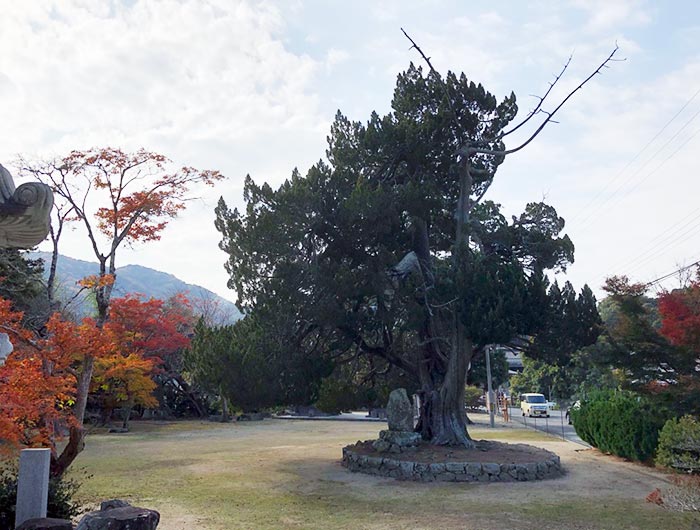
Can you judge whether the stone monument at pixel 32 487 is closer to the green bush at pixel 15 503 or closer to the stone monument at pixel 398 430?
the green bush at pixel 15 503

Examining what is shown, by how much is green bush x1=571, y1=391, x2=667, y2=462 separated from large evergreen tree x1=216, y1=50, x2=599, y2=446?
320cm

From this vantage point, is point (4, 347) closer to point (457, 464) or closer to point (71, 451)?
point (71, 451)

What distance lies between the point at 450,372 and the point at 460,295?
2.72m

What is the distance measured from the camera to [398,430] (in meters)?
15.5

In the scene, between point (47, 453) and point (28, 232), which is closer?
point (28, 232)

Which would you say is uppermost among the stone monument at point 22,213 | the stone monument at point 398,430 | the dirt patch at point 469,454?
the stone monument at point 22,213

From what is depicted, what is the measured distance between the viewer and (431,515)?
31.3 ft

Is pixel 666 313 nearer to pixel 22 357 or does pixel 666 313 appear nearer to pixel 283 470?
pixel 283 470

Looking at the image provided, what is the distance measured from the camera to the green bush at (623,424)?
15.2 meters

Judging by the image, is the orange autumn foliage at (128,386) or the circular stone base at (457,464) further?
the orange autumn foliage at (128,386)

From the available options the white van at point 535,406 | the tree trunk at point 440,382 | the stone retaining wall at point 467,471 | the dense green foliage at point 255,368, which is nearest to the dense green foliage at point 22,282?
the dense green foliage at point 255,368

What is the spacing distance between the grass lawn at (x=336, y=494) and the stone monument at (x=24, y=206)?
6564 mm

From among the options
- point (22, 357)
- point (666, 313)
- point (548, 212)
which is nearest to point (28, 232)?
point (22, 357)

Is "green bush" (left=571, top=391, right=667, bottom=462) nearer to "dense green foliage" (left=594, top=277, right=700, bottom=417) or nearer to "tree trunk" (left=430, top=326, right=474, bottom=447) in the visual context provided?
"dense green foliage" (left=594, top=277, right=700, bottom=417)
